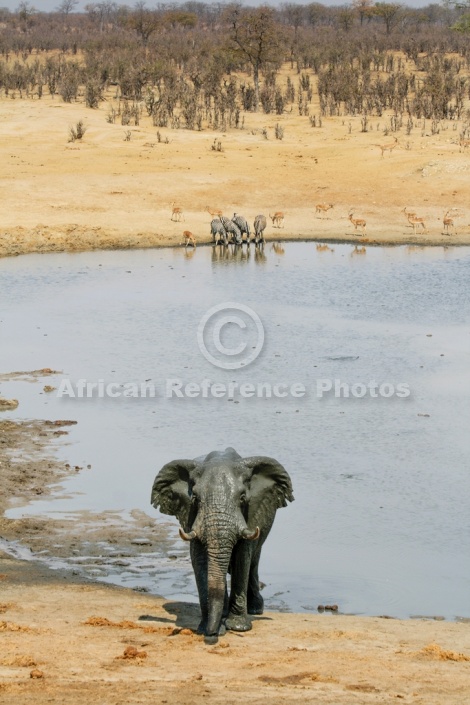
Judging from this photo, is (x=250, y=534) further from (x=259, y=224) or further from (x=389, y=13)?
(x=389, y=13)

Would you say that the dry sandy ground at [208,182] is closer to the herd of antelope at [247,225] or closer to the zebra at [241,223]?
the herd of antelope at [247,225]

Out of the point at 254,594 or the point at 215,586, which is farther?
the point at 254,594

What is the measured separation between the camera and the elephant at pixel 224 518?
787cm

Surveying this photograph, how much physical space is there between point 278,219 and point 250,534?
2055 centimetres

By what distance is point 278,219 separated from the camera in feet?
92.0

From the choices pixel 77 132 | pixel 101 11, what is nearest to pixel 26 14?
pixel 101 11

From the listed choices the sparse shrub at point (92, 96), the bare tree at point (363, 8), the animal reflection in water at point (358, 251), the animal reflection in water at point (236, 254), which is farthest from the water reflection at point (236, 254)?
the bare tree at point (363, 8)

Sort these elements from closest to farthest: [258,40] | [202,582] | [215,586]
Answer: [215,586] → [202,582] → [258,40]

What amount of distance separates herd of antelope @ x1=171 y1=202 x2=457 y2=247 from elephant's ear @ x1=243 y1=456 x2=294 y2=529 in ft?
59.9

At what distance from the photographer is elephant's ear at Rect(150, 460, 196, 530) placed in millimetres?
8422

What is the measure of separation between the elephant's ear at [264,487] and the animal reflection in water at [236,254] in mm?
16907

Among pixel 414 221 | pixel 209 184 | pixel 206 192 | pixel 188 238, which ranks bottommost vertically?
pixel 188 238

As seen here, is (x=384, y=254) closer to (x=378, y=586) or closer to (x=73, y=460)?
(x=73, y=460)

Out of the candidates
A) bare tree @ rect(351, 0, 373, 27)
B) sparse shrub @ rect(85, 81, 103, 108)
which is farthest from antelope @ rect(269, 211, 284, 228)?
bare tree @ rect(351, 0, 373, 27)
